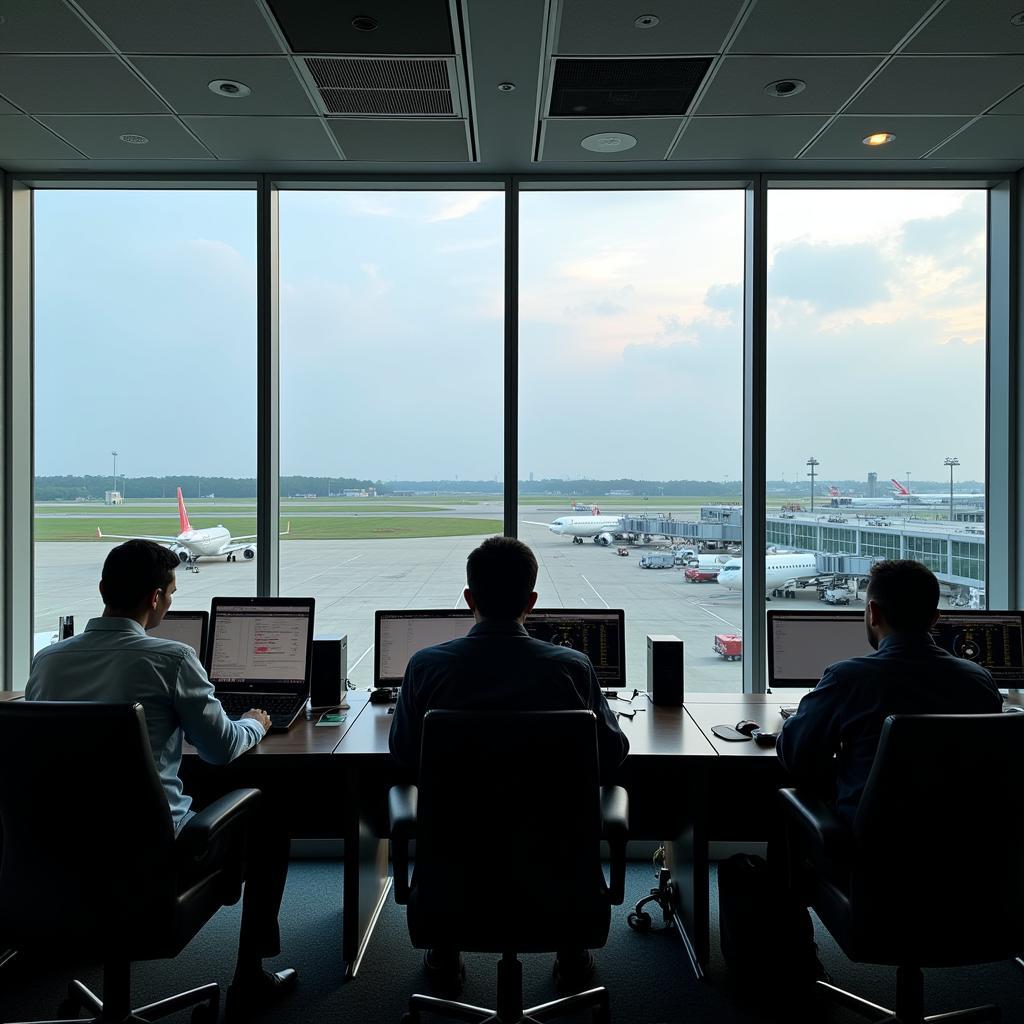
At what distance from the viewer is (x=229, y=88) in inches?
106

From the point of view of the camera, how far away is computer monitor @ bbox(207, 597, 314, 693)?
2662 mm

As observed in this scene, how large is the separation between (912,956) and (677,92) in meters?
2.83

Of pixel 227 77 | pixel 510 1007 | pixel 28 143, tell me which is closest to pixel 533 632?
pixel 510 1007

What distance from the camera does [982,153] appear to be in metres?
3.21

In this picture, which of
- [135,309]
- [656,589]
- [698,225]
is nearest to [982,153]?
[698,225]

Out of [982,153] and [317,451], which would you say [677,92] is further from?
[317,451]

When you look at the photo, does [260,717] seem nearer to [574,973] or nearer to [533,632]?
[533,632]

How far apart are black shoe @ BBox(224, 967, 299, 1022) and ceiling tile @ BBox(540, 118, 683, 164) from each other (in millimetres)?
3233

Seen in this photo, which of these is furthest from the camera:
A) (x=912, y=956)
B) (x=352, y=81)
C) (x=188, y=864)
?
(x=352, y=81)

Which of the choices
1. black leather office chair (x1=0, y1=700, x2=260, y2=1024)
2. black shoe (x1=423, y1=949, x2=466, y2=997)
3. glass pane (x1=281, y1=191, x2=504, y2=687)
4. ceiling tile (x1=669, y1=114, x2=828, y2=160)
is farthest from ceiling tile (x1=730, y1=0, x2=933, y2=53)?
black shoe (x1=423, y1=949, x2=466, y2=997)

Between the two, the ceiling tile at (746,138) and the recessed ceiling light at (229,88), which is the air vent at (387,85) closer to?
the recessed ceiling light at (229,88)

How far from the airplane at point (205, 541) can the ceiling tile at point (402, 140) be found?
1760 millimetres

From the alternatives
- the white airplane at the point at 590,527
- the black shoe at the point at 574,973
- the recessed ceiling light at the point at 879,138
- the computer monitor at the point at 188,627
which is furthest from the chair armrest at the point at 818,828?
the recessed ceiling light at the point at 879,138

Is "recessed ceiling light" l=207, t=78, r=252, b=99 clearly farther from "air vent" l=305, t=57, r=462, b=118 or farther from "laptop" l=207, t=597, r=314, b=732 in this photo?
"laptop" l=207, t=597, r=314, b=732
